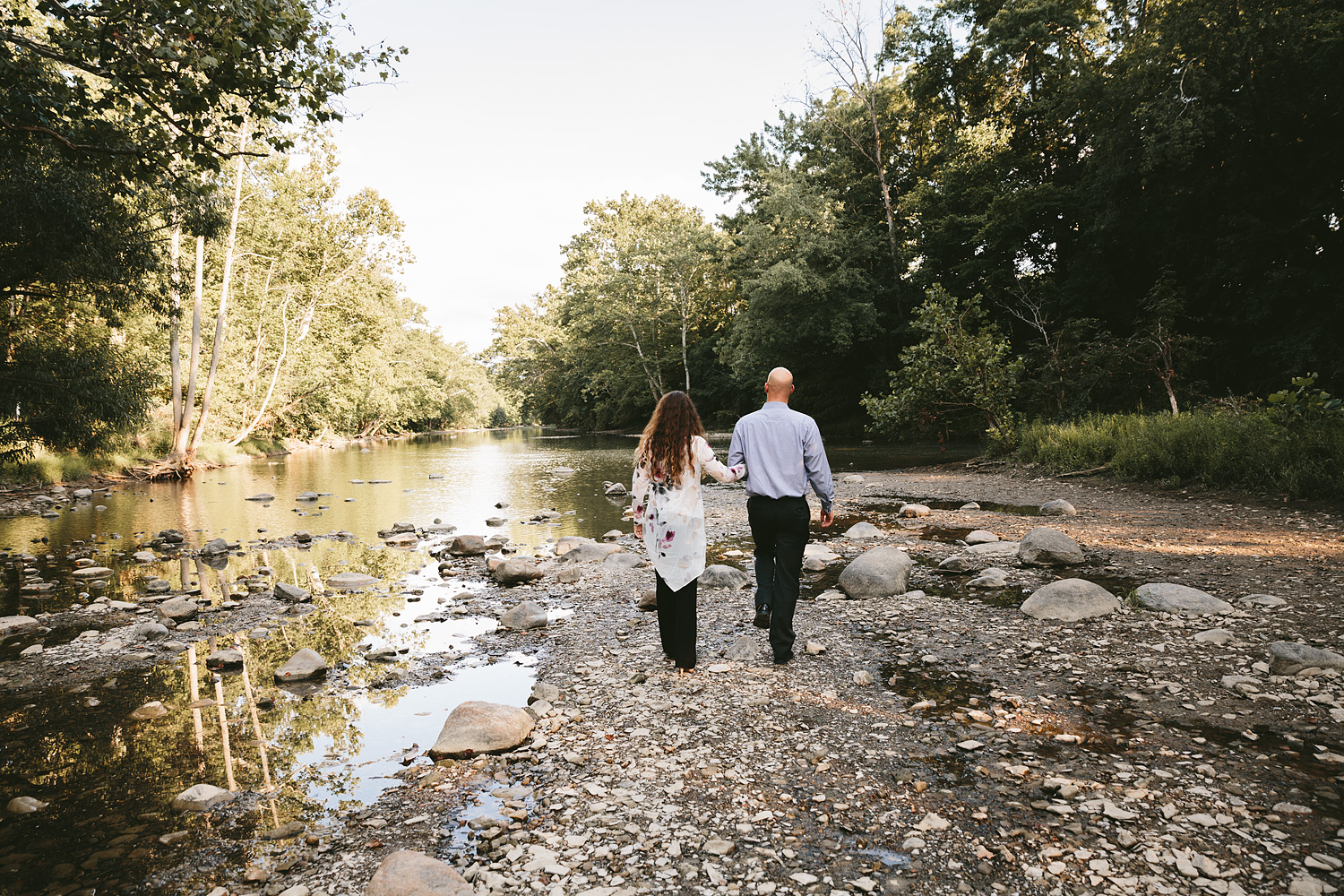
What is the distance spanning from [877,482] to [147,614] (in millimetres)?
16034

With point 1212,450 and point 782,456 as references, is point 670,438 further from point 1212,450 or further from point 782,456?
point 1212,450

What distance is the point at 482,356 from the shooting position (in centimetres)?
9288

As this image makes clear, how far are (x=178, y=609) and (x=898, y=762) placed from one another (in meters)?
8.02

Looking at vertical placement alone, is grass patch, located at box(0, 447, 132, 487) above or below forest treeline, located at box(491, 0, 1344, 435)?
below

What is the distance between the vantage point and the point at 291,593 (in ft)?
28.0

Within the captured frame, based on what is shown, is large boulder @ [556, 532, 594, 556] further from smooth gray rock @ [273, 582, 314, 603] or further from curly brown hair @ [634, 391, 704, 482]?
curly brown hair @ [634, 391, 704, 482]

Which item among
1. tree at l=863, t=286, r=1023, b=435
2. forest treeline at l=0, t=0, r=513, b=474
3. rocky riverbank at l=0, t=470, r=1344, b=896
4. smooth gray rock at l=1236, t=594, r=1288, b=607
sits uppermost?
forest treeline at l=0, t=0, r=513, b=474

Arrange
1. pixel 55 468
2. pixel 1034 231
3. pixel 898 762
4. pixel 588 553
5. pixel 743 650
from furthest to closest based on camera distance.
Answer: pixel 1034 231 < pixel 55 468 < pixel 588 553 < pixel 743 650 < pixel 898 762

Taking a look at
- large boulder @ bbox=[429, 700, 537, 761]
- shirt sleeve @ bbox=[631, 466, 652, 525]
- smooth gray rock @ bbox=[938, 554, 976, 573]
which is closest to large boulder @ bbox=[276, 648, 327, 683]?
large boulder @ bbox=[429, 700, 537, 761]

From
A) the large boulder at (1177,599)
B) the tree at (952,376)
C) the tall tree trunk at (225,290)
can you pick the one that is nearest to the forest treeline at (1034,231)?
the tree at (952,376)

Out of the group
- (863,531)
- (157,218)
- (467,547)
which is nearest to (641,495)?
(467,547)

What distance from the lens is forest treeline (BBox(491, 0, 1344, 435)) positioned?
65.2 ft

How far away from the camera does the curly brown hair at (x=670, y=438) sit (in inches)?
222

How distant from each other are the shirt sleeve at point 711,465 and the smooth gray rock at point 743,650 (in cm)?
158
